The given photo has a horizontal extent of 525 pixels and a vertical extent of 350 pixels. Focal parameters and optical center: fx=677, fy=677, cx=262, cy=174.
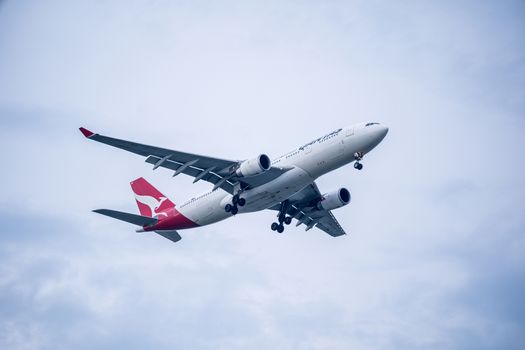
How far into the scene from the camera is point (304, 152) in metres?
42.7

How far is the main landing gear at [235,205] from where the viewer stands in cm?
4469

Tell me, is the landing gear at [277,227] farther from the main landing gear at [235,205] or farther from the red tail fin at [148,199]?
the red tail fin at [148,199]

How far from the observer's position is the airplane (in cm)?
4159

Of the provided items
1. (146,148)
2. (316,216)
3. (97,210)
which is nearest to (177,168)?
(146,148)

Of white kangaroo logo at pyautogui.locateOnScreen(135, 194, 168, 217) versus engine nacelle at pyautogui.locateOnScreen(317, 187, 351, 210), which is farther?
white kangaroo logo at pyautogui.locateOnScreen(135, 194, 168, 217)

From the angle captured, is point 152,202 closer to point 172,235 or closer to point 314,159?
point 172,235

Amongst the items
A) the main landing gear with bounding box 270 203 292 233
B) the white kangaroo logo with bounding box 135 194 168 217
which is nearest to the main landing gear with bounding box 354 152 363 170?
the main landing gear with bounding box 270 203 292 233

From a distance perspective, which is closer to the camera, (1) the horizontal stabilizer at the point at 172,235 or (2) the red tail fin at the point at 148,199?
(1) the horizontal stabilizer at the point at 172,235

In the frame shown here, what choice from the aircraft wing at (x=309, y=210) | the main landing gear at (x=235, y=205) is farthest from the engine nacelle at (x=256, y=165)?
the aircraft wing at (x=309, y=210)

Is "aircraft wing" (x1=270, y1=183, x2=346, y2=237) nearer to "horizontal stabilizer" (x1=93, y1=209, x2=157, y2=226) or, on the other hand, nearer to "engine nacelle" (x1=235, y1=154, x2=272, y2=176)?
"engine nacelle" (x1=235, y1=154, x2=272, y2=176)

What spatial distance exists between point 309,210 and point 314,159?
33.9 feet

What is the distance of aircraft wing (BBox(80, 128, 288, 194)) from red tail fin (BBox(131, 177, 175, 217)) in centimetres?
791

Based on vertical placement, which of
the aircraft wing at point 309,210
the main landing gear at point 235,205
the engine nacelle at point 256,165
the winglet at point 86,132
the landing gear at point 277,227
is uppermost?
the aircraft wing at point 309,210

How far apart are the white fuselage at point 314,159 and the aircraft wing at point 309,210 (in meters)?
5.48
